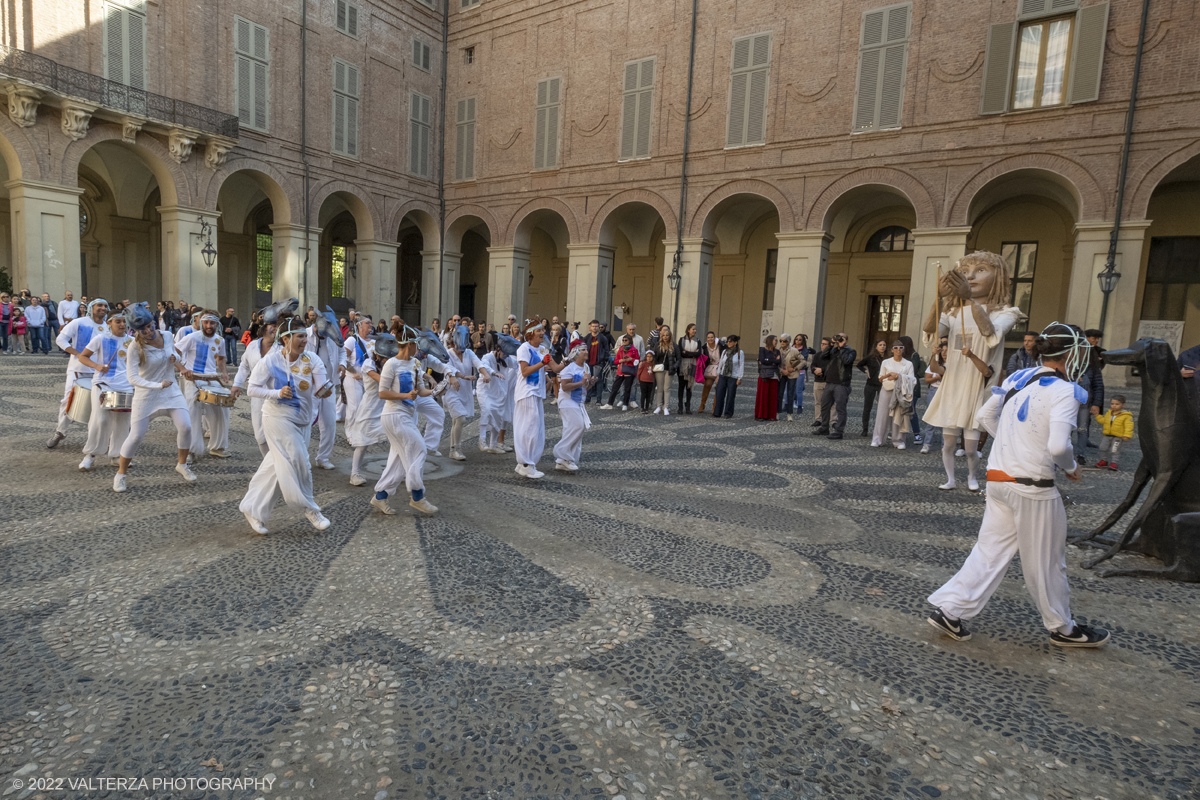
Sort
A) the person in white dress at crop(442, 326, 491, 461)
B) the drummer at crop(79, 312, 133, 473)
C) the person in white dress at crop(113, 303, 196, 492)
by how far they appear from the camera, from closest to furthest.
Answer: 1. the person in white dress at crop(113, 303, 196, 492)
2. the drummer at crop(79, 312, 133, 473)
3. the person in white dress at crop(442, 326, 491, 461)

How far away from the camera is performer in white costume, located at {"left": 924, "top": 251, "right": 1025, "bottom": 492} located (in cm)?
563

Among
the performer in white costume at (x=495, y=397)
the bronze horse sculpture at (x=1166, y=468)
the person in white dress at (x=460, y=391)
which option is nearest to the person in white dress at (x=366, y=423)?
the person in white dress at (x=460, y=391)

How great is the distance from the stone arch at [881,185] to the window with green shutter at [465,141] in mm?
13801

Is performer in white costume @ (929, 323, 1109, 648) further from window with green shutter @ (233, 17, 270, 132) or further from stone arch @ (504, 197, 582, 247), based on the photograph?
window with green shutter @ (233, 17, 270, 132)

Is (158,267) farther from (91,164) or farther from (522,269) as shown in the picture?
(522,269)

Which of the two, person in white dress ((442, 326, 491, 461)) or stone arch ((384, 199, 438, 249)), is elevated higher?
stone arch ((384, 199, 438, 249))

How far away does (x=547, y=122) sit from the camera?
79.4 feet

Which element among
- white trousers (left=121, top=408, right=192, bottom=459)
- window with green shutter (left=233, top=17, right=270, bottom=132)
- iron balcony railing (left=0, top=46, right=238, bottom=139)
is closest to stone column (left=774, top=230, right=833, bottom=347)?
white trousers (left=121, top=408, right=192, bottom=459)

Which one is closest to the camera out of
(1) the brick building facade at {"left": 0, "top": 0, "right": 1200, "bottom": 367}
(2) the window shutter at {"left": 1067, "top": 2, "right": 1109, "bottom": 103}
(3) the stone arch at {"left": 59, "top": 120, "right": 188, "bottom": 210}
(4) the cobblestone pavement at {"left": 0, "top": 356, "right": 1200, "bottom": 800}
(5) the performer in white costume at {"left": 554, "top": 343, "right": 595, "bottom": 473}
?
(4) the cobblestone pavement at {"left": 0, "top": 356, "right": 1200, "bottom": 800}

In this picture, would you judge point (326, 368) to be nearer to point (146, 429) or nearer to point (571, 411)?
point (146, 429)

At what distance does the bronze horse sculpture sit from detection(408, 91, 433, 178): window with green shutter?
26.0m

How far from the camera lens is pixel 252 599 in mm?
3986


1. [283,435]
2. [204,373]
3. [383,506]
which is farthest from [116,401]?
[383,506]

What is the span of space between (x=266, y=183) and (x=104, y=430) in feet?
62.0
